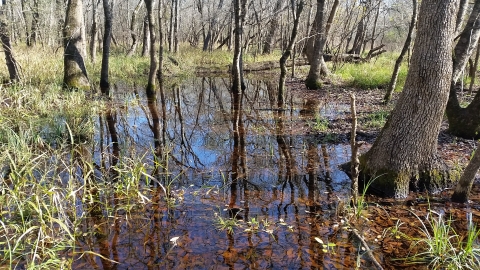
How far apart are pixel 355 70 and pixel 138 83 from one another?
9.50 m

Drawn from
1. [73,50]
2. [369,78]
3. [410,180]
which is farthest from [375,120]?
[73,50]

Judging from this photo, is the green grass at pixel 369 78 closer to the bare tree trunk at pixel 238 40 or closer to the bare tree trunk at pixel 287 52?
the bare tree trunk at pixel 287 52

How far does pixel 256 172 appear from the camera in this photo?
17.5ft

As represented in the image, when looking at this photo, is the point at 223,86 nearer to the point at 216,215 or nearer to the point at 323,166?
the point at 323,166

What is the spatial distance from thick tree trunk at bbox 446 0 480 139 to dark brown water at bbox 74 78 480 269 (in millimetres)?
2071

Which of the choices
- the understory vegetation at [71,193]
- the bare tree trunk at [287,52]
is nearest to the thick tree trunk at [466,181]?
the understory vegetation at [71,193]

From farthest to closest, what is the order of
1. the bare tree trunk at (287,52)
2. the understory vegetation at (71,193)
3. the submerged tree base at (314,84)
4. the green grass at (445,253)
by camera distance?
the submerged tree base at (314,84) < the bare tree trunk at (287,52) < the understory vegetation at (71,193) < the green grass at (445,253)

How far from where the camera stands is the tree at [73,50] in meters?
10.4

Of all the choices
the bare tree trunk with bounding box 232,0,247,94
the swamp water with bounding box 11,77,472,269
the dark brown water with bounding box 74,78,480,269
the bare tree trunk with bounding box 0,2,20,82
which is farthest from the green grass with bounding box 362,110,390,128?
the bare tree trunk with bounding box 0,2,20,82

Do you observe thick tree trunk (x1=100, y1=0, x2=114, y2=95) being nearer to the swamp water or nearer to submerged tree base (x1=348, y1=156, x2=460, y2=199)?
the swamp water

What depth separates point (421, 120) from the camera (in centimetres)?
432

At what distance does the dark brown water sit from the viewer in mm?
3248

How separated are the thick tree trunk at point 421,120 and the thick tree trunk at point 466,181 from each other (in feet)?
Answer: 1.21

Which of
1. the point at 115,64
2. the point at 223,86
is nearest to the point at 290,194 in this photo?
the point at 223,86
